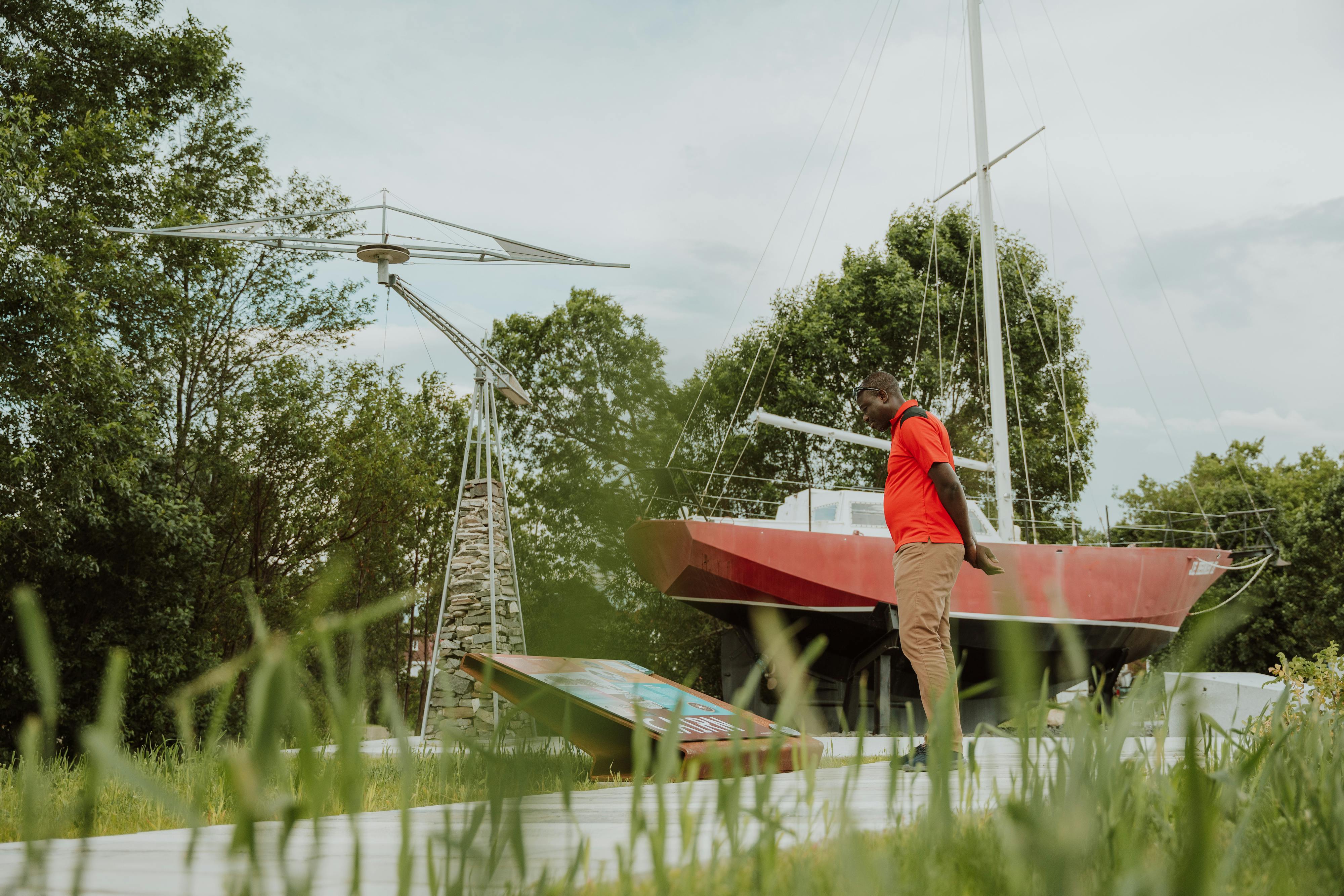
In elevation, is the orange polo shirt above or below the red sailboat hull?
above

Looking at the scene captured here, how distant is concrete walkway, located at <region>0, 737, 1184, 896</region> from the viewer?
374 mm

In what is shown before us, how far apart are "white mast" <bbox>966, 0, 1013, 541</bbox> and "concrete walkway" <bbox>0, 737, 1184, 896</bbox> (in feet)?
25.4

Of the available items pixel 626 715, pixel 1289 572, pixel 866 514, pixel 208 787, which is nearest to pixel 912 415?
pixel 626 715

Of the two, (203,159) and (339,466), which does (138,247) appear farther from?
(339,466)

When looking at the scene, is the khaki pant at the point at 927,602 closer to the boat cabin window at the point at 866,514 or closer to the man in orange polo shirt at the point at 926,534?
the man in orange polo shirt at the point at 926,534

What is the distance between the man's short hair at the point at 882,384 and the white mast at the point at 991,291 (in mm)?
6404

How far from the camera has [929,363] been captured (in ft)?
52.2

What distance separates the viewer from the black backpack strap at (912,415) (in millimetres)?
3240

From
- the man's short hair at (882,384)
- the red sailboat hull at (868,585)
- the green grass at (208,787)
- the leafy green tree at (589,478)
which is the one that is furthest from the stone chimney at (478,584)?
the leafy green tree at (589,478)

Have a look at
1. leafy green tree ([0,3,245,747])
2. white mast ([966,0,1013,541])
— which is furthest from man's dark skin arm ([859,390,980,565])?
leafy green tree ([0,3,245,747])

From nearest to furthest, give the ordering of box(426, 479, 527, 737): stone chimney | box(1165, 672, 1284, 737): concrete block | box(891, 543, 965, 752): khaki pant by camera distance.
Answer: box(891, 543, 965, 752): khaki pant < box(1165, 672, 1284, 737): concrete block < box(426, 479, 527, 737): stone chimney

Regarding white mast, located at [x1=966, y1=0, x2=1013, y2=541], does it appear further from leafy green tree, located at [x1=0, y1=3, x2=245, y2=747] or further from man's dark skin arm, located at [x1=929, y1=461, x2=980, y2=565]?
leafy green tree, located at [x1=0, y1=3, x2=245, y2=747]

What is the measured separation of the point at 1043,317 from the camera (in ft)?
55.8

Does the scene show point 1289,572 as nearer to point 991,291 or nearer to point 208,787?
point 991,291
